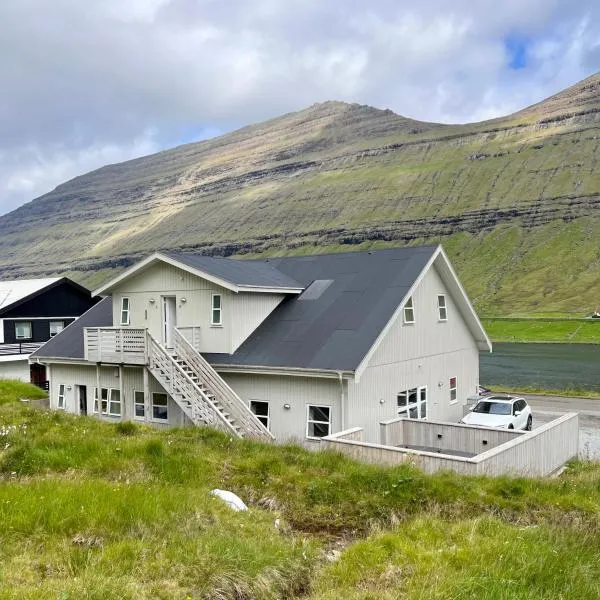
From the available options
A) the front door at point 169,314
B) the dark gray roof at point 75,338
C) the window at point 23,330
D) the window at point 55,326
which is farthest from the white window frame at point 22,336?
the front door at point 169,314

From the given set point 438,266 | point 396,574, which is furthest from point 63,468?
point 438,266

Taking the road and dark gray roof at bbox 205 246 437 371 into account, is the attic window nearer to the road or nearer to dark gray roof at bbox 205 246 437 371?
dark gray roof at bbox 205 246 437 371

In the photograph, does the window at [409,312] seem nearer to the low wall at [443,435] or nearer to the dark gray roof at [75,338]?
the low wall at [443,435]

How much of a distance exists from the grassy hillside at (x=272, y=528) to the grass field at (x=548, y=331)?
88601 millimetres

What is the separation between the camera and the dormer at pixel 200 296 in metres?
22.3

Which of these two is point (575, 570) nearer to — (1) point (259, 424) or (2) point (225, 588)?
(2) point (225, 588)

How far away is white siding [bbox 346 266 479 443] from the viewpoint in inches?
787

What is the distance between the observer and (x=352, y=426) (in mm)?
19203

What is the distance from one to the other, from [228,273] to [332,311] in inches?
164

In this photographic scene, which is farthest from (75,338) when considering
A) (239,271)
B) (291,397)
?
(291,397)

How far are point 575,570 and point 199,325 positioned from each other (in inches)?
700

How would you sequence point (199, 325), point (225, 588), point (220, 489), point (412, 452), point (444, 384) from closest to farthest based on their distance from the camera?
point (225, 588) → point (220, 489) → point (412, 452) → point (199, 325) → point (444, 384)

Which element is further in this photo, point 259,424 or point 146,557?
point 259,424

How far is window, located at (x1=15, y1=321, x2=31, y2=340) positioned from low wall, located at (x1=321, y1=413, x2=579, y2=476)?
36.3 metres
